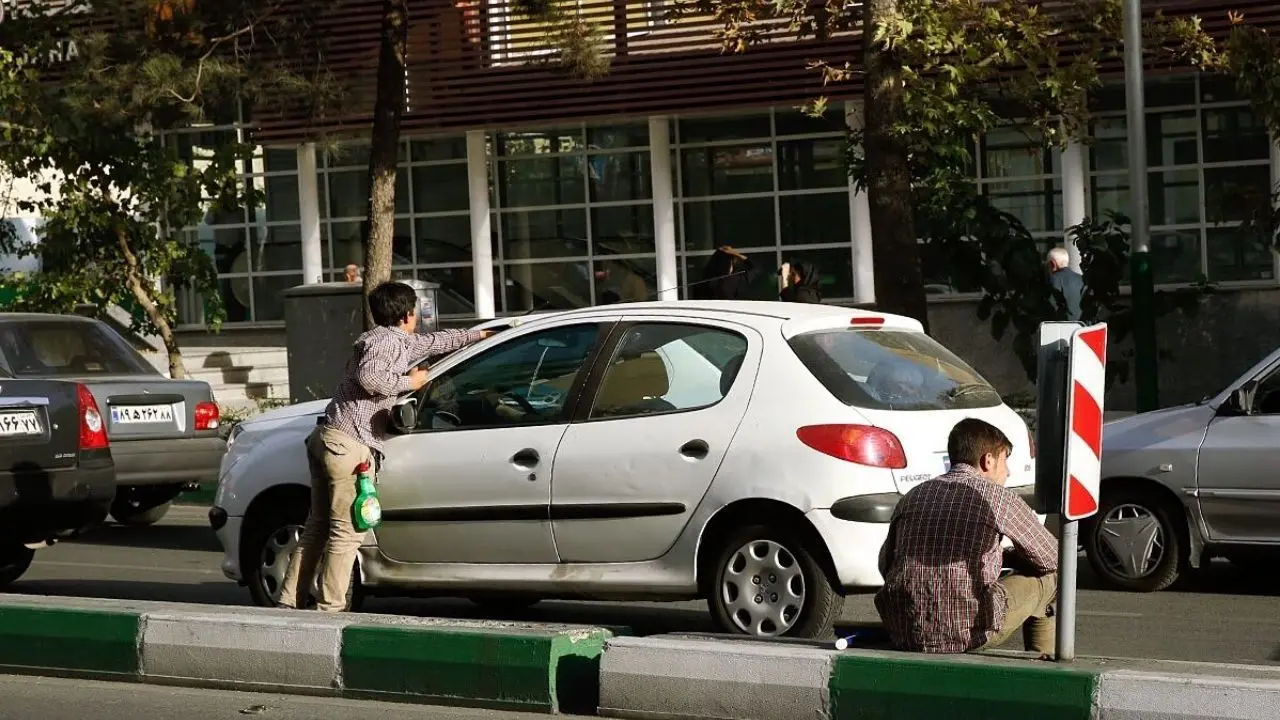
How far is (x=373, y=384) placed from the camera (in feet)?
29.5

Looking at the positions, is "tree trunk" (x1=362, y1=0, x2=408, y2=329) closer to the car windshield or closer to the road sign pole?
the car windshield

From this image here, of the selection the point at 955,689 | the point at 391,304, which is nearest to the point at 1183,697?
the point at 955,689

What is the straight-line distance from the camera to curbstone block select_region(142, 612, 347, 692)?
7.93 m

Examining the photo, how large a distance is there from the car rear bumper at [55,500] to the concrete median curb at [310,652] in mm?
1833

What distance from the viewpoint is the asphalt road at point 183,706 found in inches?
297

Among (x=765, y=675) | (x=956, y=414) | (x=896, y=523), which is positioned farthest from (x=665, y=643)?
(x=956, y=414)

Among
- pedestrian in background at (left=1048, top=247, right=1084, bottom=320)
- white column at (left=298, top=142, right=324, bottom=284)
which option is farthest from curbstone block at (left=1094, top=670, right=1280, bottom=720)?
white column at (left=298, top=142, right=324, bottom=284)

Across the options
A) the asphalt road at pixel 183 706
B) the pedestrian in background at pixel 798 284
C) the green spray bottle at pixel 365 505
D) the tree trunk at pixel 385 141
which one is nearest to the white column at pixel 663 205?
the tree trunk at pixel 385 141

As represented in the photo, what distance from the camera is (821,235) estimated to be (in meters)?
24.7

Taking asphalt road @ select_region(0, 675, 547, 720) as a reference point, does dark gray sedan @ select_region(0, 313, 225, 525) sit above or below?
above

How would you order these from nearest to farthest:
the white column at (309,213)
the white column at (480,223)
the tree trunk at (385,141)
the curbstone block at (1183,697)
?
the curbstone block at (1183,697) < the tree trunk at (385,141) < the white column at (480,223) < the white column at (309,213)

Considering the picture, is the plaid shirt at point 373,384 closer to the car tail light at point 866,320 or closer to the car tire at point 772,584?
the car tire at point 772,584

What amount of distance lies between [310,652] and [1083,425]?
Result: 3.33m

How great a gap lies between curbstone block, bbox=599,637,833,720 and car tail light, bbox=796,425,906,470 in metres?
1.28
